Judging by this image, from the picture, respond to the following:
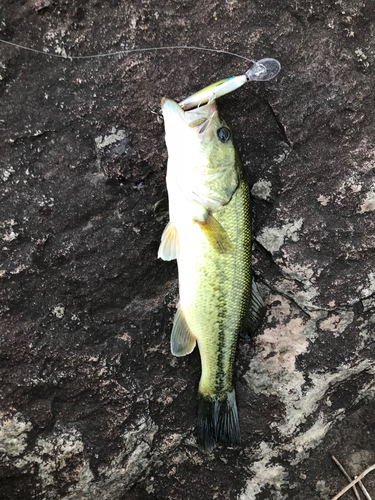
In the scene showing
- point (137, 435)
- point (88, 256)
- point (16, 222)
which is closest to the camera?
point (16, 222)

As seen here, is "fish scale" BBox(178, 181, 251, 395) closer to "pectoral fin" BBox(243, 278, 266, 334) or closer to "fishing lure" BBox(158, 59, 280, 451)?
"fishing lure" BBox(158, 59, 280, 451)

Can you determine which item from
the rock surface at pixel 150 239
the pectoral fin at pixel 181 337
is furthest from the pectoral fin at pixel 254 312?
the pectoral fin at pixel 181 337

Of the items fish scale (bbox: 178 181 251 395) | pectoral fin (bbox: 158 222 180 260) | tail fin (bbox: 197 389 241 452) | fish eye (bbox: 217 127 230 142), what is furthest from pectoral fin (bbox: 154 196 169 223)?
tail fin (bbox: 197 389 241 452)

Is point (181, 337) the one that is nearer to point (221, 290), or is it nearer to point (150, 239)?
point (221, 290)

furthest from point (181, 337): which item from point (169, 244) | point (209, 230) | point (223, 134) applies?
point (223, 134)

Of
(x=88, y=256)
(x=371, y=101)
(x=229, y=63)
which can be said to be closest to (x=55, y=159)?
(x=88, y=256)

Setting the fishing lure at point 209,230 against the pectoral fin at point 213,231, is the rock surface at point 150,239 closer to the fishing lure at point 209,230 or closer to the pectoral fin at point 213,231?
the fishing lure at point 209,230

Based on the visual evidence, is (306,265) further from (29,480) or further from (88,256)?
(29,480)
